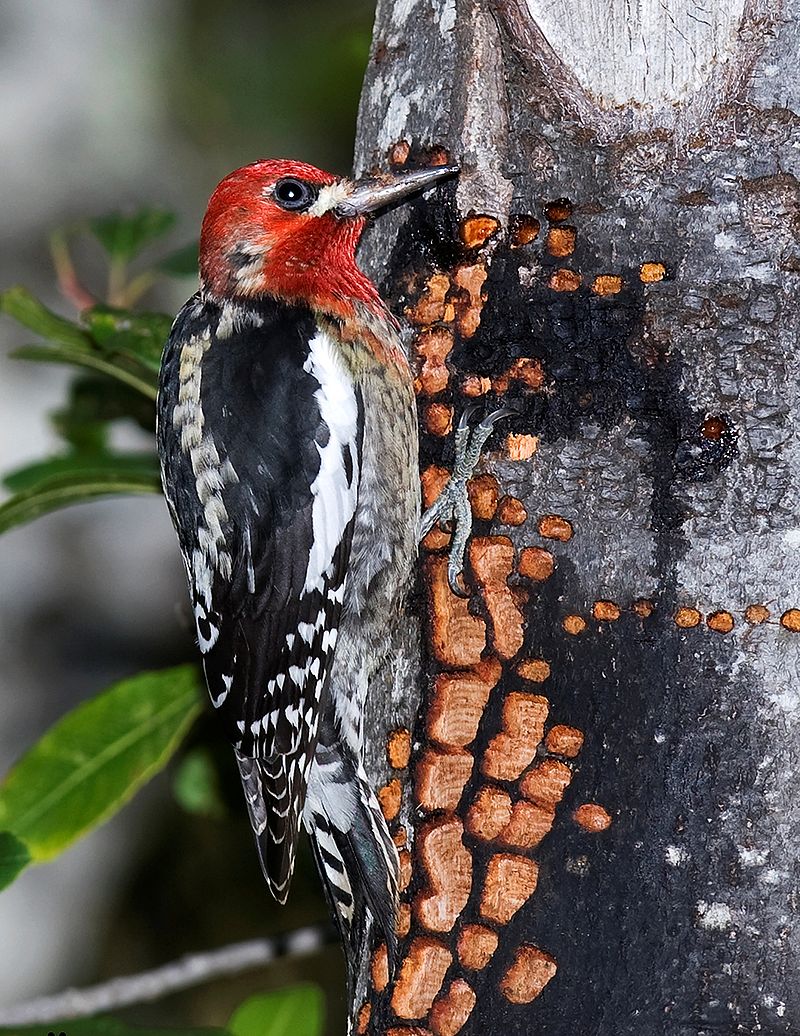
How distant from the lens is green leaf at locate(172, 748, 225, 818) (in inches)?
103

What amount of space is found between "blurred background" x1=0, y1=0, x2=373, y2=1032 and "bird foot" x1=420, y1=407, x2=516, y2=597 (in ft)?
6.52

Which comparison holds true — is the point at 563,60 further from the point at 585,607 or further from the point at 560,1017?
the point at 560,1017

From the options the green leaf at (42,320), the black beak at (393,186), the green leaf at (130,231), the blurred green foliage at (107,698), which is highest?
the green leaf at (130,231)

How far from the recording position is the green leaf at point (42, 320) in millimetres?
2176

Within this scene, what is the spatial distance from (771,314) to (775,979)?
0.82 meters

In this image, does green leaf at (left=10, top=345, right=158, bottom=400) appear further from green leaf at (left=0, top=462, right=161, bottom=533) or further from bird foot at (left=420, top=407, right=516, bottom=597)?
bird foot at (left=420, top=407, right=516, bottom=597)

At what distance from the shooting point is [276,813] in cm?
206

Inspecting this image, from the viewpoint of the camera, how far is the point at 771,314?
5.50 ft

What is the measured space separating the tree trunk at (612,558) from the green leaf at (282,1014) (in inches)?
23.3

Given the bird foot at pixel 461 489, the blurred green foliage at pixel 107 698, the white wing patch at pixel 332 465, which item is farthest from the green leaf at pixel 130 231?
the bird foot at pixel 461 489

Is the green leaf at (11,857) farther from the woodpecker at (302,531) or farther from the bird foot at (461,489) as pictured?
the bird foot at (461,489)

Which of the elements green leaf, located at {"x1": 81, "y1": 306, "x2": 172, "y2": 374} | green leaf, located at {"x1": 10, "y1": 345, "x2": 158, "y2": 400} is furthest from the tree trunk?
green leaf, located at {"x1": 10, "y1": 345, "x2": 158, "y2": 400}

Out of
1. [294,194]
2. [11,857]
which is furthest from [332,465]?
[11,857]

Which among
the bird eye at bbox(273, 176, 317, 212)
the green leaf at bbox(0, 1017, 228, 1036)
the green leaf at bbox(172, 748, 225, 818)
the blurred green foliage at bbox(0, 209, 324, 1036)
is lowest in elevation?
the green leaf at bbox(0, 1017, 228, 1036)
